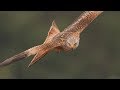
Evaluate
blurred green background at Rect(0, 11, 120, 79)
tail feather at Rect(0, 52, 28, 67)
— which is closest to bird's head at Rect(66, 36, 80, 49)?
tail feather at Rect(0, 52, 28, 67)

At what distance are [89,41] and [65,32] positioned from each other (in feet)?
26.7

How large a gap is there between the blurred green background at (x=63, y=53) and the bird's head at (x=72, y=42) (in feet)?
22.5

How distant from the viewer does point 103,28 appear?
1179 centimetres

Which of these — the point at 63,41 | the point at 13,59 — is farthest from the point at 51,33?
the point at 13,59

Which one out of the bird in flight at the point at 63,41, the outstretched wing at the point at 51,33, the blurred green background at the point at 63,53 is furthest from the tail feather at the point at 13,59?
the blurred green background at the point at 63,53

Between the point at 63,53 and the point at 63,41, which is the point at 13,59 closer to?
the point at 63,41

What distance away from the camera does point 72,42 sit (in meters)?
2.71

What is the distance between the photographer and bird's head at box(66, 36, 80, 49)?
2684 millimetres

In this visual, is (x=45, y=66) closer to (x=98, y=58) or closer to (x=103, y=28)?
(x=98, y=58)

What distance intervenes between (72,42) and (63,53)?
7.57 meters

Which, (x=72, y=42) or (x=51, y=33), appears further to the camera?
→ (x=51, y=33)

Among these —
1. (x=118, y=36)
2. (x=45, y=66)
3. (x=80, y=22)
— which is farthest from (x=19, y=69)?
(x=80, y=22)

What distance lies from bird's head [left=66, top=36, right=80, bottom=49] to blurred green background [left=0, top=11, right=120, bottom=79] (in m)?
6.87

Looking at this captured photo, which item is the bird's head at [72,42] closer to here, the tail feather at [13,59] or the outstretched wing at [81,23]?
the outstretched wing at [81,23]
